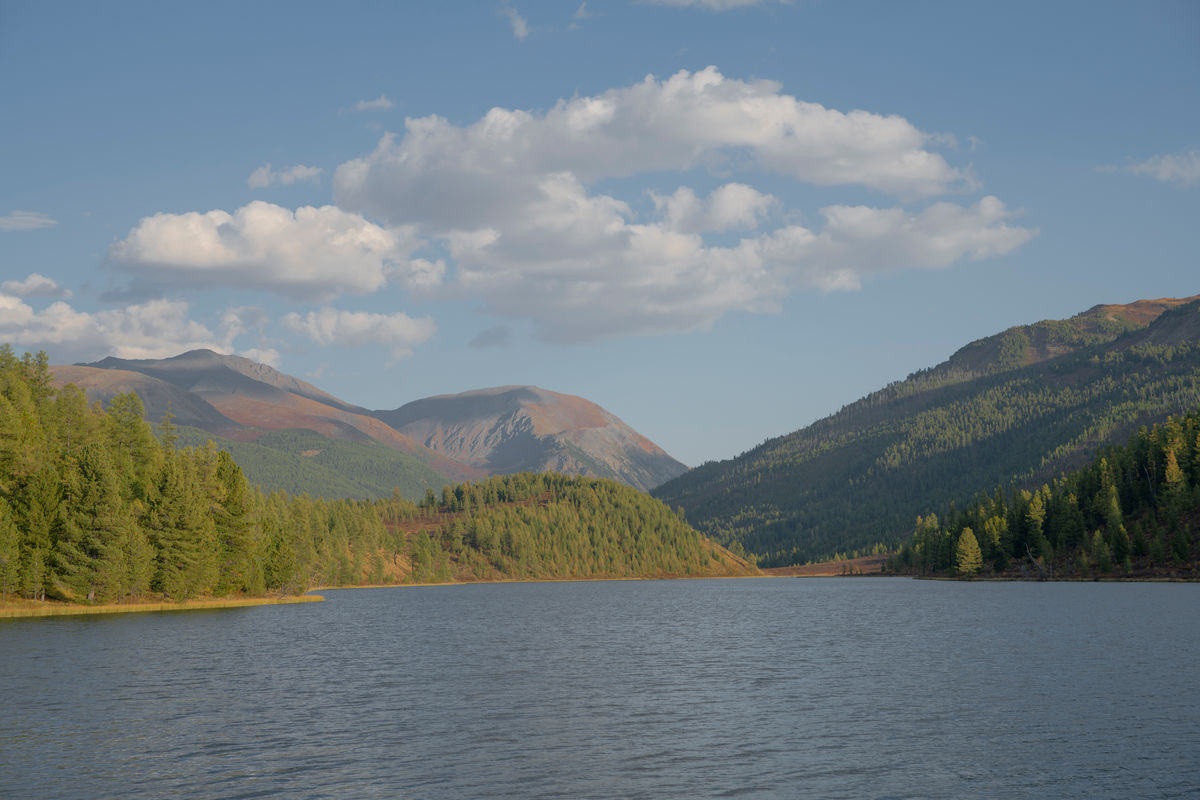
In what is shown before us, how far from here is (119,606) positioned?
141m

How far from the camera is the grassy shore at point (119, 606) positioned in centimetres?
12631

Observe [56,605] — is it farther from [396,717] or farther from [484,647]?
[396,717]

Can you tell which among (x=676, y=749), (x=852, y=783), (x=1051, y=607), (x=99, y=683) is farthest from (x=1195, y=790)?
(x=1051, y=607)

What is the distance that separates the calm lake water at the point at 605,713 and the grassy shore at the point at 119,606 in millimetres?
15761

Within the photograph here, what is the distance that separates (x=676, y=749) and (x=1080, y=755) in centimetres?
1930

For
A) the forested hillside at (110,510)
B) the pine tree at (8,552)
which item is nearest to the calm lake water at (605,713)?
the pine tree at (8,552)

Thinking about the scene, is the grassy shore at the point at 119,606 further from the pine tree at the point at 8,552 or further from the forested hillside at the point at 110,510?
the pine tree at the point at 8,552

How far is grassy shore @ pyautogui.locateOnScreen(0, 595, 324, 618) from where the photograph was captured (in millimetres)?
126312

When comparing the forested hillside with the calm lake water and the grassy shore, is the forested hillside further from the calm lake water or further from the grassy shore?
the calm lake water

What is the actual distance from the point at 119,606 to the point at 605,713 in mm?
112584

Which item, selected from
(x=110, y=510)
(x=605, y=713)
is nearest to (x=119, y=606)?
(x=110, y=510)

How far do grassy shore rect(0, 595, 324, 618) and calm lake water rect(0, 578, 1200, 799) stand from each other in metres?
15.8

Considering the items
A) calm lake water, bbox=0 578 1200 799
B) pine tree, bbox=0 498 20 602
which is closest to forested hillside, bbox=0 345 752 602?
pine tree, bbox=0 498 20 602

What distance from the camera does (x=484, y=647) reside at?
9806 cm
